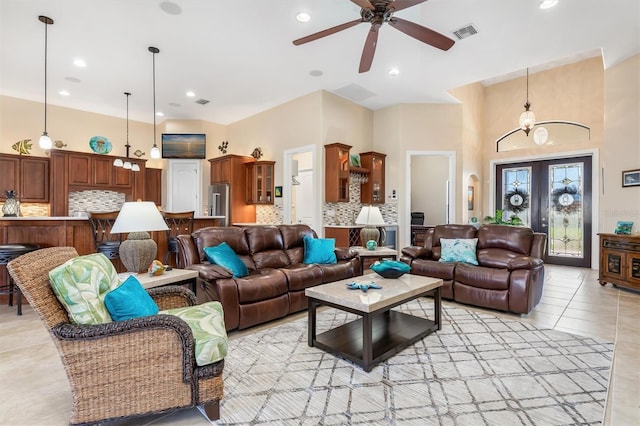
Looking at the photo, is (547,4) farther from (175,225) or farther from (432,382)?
(175,225)

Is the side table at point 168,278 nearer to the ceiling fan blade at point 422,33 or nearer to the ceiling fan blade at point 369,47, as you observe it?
the ceiling fan blade at point 369,47

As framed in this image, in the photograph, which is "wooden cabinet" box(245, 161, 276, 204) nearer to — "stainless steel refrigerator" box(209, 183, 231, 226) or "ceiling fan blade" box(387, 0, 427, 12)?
"stainless steel refrigerator" box(209, 183, 231, 226)

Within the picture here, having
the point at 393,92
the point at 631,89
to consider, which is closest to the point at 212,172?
the point at 393,92

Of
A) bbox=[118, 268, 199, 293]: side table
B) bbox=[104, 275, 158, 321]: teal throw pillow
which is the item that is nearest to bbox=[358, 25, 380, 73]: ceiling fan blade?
bbox=[118, 268, 199, 293]: side table

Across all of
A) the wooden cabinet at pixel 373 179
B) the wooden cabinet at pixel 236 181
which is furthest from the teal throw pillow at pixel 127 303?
the wooden cabinet at pixel 373 179

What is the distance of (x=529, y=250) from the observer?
3.96m

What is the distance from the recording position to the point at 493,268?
3854 millimetres

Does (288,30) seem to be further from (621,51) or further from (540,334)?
(621,51)

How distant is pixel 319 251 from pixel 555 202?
19.1 feet

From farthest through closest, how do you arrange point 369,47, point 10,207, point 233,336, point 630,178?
point 10,207 → point 630,178 → point 369,47 → point 233,336

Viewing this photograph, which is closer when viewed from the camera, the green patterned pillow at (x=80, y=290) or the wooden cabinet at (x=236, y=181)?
the green patterned pillow at (x=80, y=290)

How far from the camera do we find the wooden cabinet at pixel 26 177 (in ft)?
20.2

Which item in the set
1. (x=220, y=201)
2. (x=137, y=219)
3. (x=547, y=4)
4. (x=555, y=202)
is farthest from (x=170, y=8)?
(x=555, y=202)

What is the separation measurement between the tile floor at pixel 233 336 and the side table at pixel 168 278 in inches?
26.0
